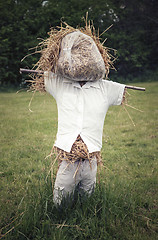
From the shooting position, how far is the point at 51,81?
9.39ft

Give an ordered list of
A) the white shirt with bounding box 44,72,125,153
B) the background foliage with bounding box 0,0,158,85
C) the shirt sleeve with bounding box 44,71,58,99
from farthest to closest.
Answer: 1. the background foliage with bounding box 0,0,158,85
2. the shirt sleeve with bounding box 44,71,58,99
3. the white shirt with bounding box 44,72,125,153

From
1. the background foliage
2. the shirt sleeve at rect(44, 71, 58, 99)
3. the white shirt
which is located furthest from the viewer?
the background foliage

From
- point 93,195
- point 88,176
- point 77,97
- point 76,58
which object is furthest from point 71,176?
point 76,58

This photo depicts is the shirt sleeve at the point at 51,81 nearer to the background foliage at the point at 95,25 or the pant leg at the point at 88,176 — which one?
the pant leg at the point at 88,176

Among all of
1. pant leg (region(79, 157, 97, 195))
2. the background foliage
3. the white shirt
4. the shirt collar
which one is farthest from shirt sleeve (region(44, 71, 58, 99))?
the background foliage

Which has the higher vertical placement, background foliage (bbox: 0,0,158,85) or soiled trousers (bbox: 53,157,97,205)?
background foliage (bbox: 0,0,158,85)

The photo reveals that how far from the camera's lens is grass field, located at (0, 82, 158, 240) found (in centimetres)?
273

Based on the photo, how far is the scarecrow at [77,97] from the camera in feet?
8.54

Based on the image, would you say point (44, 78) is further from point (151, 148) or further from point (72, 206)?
point (151, 148)

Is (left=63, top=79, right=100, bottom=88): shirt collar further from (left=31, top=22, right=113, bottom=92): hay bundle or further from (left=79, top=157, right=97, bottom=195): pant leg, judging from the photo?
(left=79, top=157, right=97, bottom=195): pant leg

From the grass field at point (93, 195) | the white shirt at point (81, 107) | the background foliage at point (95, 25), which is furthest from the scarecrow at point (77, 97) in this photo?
the background foliage at point (95, 25)

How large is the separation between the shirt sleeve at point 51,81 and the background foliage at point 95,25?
1112 centimetres

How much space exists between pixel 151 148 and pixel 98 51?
354 cm

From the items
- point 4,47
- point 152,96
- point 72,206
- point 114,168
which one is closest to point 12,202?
point 72,206
